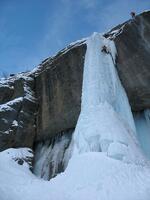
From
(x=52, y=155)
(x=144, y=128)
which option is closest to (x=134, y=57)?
(x=144, y=128)

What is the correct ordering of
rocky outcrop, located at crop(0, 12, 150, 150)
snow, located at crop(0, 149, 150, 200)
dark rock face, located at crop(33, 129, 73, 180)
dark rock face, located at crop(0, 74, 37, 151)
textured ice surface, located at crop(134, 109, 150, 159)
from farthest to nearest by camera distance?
dark rock face, located at crop(0, 74, 37, 151), dark rock face, located at crop(33, 129, 73, 180), rocky outcrop, located at crop(0, 12, 150, 150), textured ice surface, located at crop(134, 109, 150, 159), snow, located at crop(0, 149, 150, 200)

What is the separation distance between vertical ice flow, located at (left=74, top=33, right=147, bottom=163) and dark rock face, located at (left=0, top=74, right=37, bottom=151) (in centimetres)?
401

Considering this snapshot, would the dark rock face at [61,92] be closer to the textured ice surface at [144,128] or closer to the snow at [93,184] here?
the textured ice surface at [144,128]

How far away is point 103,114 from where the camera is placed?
26.3 ft

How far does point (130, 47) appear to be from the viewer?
1202cm

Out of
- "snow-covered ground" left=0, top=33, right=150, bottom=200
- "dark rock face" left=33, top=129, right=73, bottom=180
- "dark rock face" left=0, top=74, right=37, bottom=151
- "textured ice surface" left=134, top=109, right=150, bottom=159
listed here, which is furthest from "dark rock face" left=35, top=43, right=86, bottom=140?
"snow-covered ground" left=0, top=33, right=150, bottom=200

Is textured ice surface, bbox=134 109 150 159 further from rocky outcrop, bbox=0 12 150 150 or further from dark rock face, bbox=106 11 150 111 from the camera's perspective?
dark rock face, bbox=106 11 150 111

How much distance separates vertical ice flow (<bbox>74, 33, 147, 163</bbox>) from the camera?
6996 millimetres

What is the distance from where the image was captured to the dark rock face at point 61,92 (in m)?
12.9

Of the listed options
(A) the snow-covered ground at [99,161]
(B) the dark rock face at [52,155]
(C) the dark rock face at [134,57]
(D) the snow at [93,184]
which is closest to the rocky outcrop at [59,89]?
(C) the dark rock face at [134,57]

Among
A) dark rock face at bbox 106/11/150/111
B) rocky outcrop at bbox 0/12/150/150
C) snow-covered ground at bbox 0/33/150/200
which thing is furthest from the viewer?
rocky outcrop at bbox 0/12/150/150

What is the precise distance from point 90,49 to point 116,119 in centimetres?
379

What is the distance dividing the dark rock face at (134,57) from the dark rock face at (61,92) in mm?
1527

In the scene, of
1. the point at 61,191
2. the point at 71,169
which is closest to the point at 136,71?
the point at 71,169
